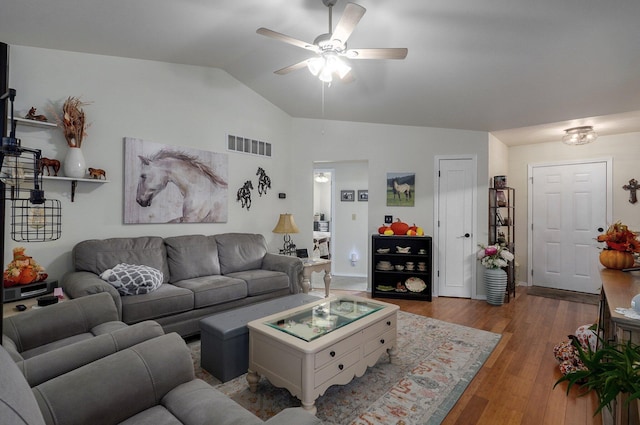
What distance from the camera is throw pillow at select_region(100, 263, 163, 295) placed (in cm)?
270

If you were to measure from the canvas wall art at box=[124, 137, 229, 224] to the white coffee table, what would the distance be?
208 cm

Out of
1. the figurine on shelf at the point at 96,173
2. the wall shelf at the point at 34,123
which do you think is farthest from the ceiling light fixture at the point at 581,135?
the wall shelf at the point at 34,123

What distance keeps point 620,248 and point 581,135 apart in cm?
289

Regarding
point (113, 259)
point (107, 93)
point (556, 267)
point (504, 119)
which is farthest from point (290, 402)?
point (556, 267)

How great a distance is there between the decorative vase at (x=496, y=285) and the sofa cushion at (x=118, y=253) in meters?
4.04

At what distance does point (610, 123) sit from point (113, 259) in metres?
6.15

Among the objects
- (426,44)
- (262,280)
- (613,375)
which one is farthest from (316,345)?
(426,44)

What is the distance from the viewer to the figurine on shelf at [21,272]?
7.45 ft

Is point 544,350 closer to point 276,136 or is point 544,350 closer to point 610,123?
point 610,123

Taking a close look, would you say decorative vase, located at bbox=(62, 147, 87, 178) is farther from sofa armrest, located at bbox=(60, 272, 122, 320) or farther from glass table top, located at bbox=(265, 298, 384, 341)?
glass table top, located at bbox=(265, 298, 384, 341)

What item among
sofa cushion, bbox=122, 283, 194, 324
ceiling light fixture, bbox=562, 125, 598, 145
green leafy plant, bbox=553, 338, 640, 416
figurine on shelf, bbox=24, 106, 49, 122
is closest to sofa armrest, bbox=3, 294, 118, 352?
sofa cushion, bbox=122, 283, 194, 324

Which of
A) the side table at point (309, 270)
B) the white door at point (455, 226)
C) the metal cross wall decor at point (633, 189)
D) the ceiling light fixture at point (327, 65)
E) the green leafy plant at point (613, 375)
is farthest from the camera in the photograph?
the white door at point (455, 226)

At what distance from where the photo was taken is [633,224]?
454cm

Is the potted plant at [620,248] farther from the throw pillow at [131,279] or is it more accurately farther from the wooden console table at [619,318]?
the throw pillow at [131,279]
